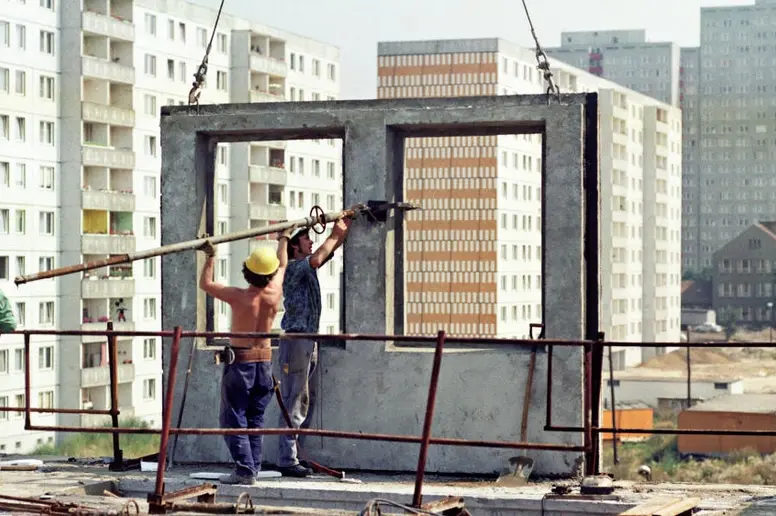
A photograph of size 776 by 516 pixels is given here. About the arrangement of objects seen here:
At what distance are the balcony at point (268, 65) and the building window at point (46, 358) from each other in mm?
20183

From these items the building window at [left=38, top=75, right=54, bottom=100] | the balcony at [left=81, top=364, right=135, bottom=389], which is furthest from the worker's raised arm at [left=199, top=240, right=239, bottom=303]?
the building window at [left=38, top=75, right=54, bottom=100]

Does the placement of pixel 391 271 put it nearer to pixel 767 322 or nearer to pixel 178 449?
pixel 178 449

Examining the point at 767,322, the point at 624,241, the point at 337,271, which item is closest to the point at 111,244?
the point at 337,271

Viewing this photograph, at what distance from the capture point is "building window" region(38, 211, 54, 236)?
227ft

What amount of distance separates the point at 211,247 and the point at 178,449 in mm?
2014

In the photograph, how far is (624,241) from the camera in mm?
114062

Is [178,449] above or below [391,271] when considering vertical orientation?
below

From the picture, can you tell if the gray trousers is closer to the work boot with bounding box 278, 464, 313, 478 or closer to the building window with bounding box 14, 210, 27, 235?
the work boot with bounding box 278, 464, 313, 478

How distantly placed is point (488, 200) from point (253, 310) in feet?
288

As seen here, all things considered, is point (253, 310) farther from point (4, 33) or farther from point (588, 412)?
point (4, 33)

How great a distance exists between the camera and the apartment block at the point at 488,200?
9894 centimetres

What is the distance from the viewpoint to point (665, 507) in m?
10.1

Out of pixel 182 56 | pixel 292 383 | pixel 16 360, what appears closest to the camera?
pixel 292 383

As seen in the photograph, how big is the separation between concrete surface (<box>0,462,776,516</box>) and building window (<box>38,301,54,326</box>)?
5717cm
